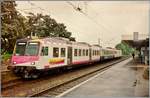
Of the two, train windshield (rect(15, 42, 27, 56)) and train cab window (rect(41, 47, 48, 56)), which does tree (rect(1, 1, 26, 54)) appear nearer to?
train windshield (rect(15, 42, 27, 56))

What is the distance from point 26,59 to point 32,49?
30.8 inches

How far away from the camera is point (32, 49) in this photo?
21.7m

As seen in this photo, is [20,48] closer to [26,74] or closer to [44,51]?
[44,51]

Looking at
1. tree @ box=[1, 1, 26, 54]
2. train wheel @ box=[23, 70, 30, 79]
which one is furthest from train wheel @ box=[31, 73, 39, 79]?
tree @ box=[1, 1, 26, 54]

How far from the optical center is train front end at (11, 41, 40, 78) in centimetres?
2112

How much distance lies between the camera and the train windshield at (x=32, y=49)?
70.4 feet

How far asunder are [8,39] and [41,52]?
19.4 meters

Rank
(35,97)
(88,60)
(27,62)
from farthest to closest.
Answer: (88,60) < (27,62) < (35,97)

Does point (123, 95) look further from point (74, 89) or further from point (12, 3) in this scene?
point (12, 3)

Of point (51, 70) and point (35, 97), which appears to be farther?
point (51, 70)

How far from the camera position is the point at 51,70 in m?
23.9

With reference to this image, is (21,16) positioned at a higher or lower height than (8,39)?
higher

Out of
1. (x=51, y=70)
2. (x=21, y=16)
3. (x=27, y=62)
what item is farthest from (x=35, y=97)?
(x=21, y=16)

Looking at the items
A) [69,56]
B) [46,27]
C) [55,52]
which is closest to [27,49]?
[55,52]
